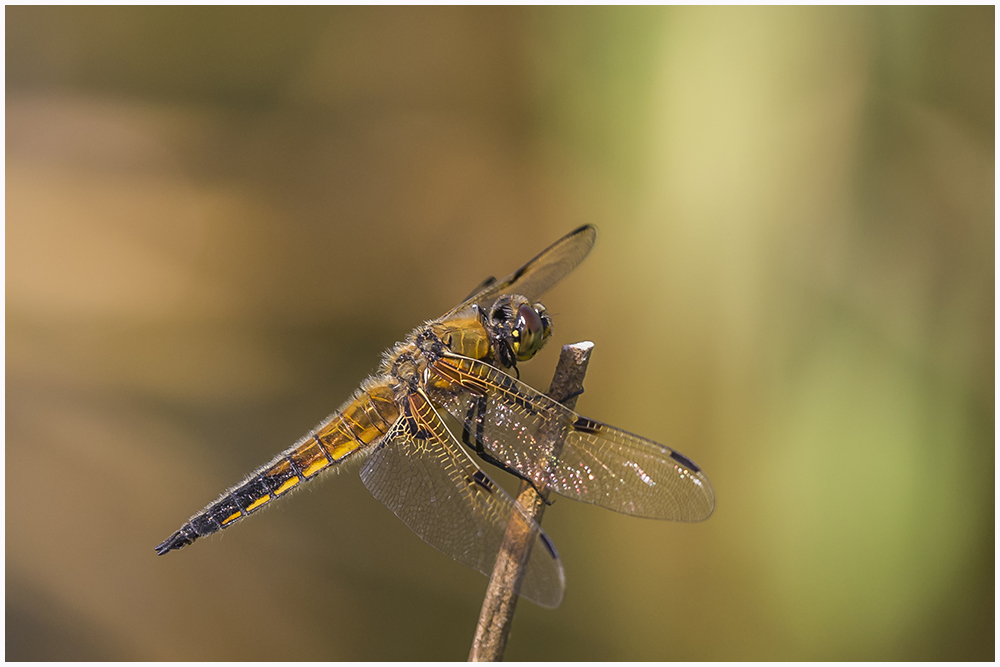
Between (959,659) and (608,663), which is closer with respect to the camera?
(959,659)

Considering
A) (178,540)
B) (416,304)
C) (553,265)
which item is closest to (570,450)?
(553,265)

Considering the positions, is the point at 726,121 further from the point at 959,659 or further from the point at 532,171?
the point at 959,659

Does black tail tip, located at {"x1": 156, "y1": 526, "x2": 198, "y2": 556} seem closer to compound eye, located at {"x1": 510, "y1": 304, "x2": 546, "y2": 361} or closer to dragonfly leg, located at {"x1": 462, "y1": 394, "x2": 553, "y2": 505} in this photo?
dragonfly leg, located at {"x1": 462, "y1": 394, "x2": 553, "y2": 505}

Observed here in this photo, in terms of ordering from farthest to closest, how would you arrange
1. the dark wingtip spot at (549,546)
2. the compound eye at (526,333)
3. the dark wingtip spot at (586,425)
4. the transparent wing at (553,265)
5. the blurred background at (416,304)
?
the blurred background at (416,304)
the transparent wing at (553,265)
the compound eye at (526,333)
the dark wingtip spot at (586,425)
the dark wingtip spot at (549,546)

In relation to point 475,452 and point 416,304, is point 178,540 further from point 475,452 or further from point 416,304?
point 416,304

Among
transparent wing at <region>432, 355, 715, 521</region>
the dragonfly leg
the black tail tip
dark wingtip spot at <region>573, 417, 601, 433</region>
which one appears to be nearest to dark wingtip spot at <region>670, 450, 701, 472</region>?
transparent wing at <region>432, 355, 715, 521</region>

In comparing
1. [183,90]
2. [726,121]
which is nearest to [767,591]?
[726,121]

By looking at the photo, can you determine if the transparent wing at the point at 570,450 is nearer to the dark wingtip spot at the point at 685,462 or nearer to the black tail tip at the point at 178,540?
the dark wingtip spot at the point at 685,462

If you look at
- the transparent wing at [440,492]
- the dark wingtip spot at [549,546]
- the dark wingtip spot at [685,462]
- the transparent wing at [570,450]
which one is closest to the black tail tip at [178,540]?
the transparent wing at [440,492]
